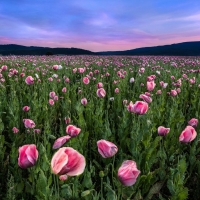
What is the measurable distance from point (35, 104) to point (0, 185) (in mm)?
1515

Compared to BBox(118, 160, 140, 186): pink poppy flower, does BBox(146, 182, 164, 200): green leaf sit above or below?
below

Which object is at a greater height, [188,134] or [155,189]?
[188,134]

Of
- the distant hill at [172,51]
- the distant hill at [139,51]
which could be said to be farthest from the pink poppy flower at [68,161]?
the distant hill at [172,51]

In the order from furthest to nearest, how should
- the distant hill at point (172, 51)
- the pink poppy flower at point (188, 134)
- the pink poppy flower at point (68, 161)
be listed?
the distant hill at point (172, 51)
the pink poppy flower at point (188, 134)
the pink poppy flower at point (68, 161)

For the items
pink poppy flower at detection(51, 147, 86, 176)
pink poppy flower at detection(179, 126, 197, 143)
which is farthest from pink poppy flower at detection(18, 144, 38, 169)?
pink poppy flower at detection(179, 126, 197, 143)

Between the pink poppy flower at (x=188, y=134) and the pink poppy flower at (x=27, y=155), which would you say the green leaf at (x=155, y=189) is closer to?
the pink poppy flower at (x=188, y=134)

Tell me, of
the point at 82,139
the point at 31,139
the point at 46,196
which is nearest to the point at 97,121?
the point at 82,139

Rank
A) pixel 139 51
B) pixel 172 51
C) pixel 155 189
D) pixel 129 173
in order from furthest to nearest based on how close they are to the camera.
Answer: pixel 139 51
pixel 172 51
pixel 155 189
pixel 129 173

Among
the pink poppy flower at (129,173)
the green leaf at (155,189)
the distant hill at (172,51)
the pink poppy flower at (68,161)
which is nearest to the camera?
the pink poppy flower at (68,161)

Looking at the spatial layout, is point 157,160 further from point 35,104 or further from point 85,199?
point 35,104

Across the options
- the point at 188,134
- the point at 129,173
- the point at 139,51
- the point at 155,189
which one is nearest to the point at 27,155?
the point at 129,173

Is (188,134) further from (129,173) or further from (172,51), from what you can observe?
(172,51)

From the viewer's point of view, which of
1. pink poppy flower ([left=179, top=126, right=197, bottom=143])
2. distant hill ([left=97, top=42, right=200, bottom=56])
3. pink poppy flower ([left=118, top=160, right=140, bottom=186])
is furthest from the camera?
distant hill ([left=97, top=42, right=200, bottom=56])

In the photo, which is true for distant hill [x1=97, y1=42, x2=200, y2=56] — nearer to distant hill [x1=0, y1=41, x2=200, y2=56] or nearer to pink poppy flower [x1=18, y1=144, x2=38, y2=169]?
distant hill [x1=0, y1=41, x2=200, y2=56]
